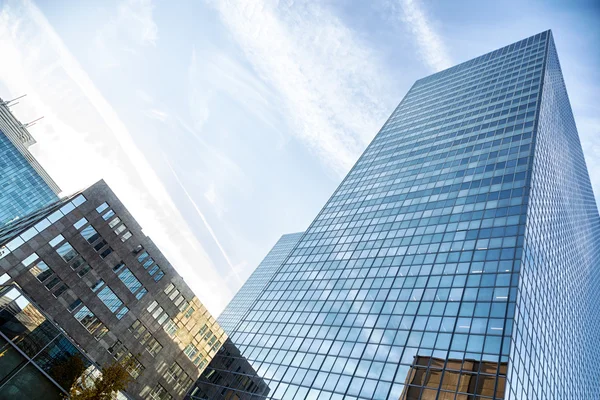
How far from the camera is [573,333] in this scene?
2827 inches

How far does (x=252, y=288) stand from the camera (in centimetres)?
17200

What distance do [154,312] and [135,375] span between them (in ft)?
24.8

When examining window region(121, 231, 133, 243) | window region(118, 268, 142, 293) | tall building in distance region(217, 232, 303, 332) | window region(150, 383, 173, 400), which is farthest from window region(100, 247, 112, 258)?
tall building in distance region(217, 232, 303, 332)

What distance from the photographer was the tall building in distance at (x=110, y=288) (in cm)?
3891

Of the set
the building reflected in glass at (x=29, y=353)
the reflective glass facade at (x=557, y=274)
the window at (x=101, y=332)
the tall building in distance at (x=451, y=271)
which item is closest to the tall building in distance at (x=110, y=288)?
the window at (x=101, y=332)

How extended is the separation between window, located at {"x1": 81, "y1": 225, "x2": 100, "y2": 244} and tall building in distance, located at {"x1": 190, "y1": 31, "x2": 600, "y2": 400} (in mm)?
24877

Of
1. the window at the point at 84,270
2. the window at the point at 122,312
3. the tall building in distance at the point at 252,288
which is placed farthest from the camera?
the tall building in distance at the point at 252,288

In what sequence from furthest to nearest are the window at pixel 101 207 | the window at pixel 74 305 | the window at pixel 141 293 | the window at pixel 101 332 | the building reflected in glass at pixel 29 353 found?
1. the window at pixel 141 293
2. the window at pixel 101 207
3. the window at pixel 101 332
4. the window at pixel 74 305
5. the building reflected in glass at pixel 29 353

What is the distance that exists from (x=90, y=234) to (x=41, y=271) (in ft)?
21.8

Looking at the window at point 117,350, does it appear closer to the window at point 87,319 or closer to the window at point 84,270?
the window at point 87,319

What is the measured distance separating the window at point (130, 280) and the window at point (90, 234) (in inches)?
209

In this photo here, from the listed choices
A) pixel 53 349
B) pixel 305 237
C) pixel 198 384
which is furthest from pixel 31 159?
pixel 53 349

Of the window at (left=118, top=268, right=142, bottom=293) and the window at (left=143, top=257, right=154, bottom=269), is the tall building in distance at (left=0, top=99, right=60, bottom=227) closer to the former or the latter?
the window at (left=143, top=257, right=154, bottom=269)

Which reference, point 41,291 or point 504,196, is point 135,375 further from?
point 504,196
